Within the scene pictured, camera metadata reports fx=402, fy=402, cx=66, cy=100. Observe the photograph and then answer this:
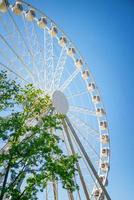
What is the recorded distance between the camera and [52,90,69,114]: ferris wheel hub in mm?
25222

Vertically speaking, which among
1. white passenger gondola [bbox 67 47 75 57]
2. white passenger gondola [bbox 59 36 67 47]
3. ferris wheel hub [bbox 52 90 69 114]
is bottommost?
ferris wheel hub [bbox 52 90 69 114]

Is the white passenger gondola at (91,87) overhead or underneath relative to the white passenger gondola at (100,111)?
overhead

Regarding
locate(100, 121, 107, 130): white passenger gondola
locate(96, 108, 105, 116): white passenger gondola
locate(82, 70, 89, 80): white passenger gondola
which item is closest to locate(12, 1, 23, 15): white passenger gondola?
locate(82, 70, 89, 80): white passenger gondola

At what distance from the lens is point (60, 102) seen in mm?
25688

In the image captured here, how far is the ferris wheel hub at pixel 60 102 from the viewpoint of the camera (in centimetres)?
2522

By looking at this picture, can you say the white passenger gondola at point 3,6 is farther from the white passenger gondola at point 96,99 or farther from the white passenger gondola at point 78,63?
the white passenger gondola at point 96,99

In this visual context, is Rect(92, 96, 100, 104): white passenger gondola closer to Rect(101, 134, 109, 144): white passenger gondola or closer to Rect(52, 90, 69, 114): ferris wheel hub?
Rect(101, 134, 109, 144): white passenger gondola

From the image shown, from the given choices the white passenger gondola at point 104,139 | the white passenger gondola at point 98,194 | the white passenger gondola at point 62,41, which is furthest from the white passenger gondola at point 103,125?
the white passenger gondola at point 62,41

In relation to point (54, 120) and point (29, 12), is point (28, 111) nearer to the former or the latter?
point (54, 120)

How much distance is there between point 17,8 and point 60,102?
6.81m

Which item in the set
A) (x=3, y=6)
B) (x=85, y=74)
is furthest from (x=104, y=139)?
(x=3, y=6)

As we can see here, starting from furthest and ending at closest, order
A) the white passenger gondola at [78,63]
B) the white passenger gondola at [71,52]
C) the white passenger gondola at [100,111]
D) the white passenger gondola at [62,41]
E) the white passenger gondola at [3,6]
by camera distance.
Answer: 1. the white passenger gondola at [100,111]
2. the white passenger gondola at [78,63]
3. the white passenger gondola at [71,52]
4. the white passenger gondola at [62,41]
5. the white passenger gondola at [3,6]

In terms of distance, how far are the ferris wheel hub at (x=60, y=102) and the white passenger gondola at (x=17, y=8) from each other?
230 inches

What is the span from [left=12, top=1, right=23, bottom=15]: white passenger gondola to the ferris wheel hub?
230 inches
